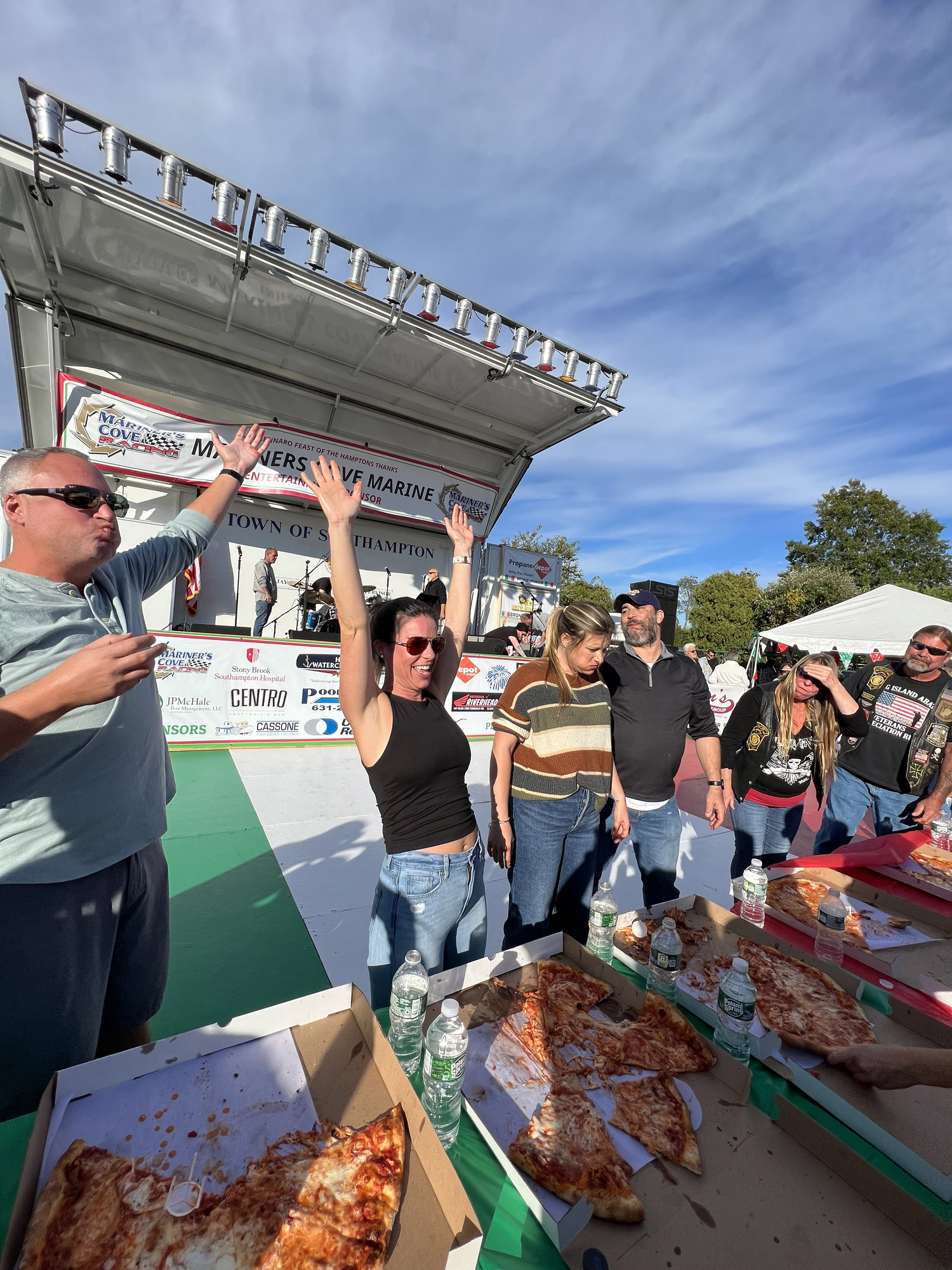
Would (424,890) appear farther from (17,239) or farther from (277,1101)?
(17,239)

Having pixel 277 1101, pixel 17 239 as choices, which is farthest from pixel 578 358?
pixel 277 1101

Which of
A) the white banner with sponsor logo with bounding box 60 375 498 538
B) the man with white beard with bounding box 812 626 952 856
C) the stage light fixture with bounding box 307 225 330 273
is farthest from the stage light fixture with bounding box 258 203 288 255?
the man with white beard with bounding box 812 626 952 856

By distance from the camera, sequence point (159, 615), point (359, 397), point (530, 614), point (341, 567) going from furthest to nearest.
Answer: point (530, 614) < point (359, 397) < point (159, 615) < point (341, 567)

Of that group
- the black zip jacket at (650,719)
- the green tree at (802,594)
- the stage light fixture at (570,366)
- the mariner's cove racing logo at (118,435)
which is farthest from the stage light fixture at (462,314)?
the green tree at (802,594)

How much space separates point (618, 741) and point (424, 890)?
1.69 m

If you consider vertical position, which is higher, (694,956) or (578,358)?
(578,358)

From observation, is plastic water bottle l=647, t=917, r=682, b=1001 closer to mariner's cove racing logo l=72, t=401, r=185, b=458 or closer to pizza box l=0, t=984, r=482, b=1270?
pizza box l=0, t=984, r=482, b=1270

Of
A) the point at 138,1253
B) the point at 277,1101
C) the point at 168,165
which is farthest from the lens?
the point at 168,165

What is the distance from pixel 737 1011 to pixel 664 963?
25 centimetres

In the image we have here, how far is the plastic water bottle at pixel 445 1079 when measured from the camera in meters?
1.23

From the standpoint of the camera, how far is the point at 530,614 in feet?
48.3

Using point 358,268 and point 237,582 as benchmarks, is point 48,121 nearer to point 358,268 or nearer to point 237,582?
point 358,268

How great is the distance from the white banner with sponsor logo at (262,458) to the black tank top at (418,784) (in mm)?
6433

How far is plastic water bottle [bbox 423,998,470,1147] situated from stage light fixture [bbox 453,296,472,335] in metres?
10.6
